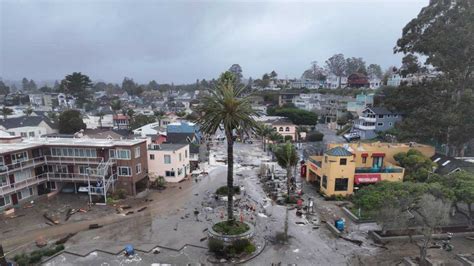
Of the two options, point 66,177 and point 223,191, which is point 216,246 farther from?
point 66,177

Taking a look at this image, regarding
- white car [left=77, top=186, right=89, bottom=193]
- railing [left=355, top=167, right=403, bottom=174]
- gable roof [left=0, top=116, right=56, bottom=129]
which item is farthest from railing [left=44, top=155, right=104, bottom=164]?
gable roof [left=0, top=116, right=56, bottom=129]

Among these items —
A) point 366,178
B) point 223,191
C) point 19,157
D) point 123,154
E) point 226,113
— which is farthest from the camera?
point 223,191

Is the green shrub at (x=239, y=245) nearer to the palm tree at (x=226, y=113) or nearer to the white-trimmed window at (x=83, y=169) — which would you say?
the palm tree at (x=226, y=113)

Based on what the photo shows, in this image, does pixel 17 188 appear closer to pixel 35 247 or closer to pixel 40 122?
pixel 35 247

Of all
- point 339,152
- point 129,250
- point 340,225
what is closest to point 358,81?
→ point 339,152

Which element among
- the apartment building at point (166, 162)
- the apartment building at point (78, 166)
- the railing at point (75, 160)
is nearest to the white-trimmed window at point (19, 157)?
the apartment building at point (78, 166)

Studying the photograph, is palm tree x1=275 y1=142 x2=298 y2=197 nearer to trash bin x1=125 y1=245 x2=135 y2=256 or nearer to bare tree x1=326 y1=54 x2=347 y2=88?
trash bin x1=125 y1=245 x2=135 y2=256
